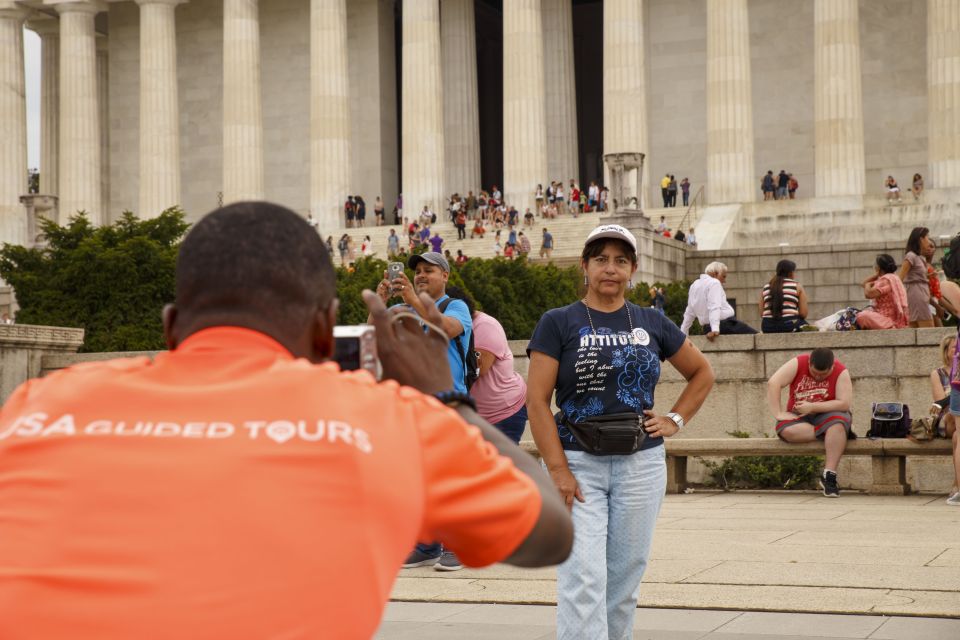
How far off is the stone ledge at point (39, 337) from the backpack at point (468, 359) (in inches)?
495

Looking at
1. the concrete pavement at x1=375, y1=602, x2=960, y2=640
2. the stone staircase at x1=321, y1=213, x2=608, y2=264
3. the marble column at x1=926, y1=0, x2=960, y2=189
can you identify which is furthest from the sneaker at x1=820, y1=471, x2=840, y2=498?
the marble column at x1=926, y1=0, x2=960, y2=189

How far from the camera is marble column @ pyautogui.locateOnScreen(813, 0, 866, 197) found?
5194cm

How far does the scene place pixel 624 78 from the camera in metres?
Answer: 55.1

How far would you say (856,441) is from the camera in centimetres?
1492

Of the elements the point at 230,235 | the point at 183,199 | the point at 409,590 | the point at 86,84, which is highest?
the point at 86,84

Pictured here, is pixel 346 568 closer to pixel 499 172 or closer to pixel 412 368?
pixel 412 368

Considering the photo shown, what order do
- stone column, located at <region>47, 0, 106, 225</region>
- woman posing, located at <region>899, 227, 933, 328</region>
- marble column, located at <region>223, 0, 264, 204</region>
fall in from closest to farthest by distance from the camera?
woman posing, located at <region>899, 227, 933, 328</region> < marble column, located at <region>223, 0, 264, 204</region> < stone column, located at <region>47, 0, 106, 225</region>

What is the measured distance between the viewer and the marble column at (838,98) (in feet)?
170

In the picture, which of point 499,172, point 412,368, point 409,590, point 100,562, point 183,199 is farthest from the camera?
point 499,172

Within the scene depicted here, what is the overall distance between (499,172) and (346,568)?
71.3 meters

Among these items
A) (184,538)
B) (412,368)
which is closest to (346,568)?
(184,538)

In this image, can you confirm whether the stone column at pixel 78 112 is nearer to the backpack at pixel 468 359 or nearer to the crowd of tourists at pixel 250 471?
the backpack at pixel 468 359

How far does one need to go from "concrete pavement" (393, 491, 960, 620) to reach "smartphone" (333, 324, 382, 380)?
5781 mm

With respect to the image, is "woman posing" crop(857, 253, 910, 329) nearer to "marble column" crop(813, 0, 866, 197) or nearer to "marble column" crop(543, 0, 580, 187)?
"marble column" crop(813, 0, 866, 197)
